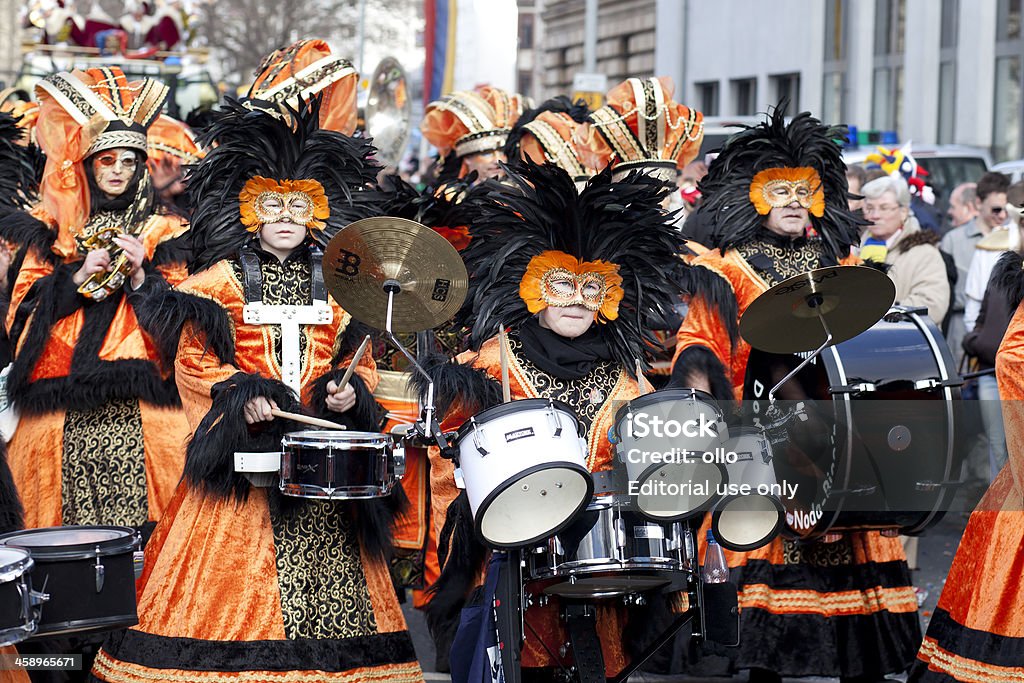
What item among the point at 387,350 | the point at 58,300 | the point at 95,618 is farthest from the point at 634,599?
the point at 58,300

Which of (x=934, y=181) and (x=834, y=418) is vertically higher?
(x=934, y=181)

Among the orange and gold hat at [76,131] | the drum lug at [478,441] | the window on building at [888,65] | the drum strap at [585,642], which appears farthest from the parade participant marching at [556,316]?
the window on building at [888,65]

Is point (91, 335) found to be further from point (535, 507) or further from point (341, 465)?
point (535, 507)

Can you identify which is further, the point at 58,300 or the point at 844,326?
the point at 58,300

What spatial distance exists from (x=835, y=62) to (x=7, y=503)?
2319 cm

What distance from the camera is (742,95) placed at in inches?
1177

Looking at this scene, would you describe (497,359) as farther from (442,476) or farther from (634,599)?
(634,599)

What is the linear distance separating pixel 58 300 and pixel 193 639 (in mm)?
2049

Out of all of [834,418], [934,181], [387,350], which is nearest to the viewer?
[834,418]

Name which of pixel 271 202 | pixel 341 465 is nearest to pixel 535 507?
pixel 341 465

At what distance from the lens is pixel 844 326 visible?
5602 mm

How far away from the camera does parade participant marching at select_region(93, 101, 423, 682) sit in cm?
534

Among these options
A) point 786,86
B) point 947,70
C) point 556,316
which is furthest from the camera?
point 786,86

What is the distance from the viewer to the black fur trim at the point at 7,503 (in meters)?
4.74
